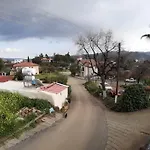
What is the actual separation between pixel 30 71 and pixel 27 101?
7725 millimetres

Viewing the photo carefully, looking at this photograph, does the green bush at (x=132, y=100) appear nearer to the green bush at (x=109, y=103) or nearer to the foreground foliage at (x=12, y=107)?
the green bush at (x=109, y=103)

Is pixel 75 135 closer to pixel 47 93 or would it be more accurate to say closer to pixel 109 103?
pixel 47 93

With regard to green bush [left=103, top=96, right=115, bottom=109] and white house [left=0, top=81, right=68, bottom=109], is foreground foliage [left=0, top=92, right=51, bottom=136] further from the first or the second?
green bush [left=103, top=96, right=115, bottom=109]

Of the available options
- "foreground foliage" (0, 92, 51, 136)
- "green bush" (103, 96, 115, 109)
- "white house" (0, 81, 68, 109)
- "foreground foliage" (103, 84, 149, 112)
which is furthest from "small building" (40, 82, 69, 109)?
"foreground foliage" (103, 84, 149, 112)

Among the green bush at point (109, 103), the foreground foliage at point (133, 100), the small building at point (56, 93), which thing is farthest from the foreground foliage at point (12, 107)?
the foreground foliage at point (133, 100)

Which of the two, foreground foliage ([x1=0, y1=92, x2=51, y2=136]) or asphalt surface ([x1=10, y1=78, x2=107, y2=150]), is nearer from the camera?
asphalt surface ([x1=10, y1=78, x2=107, y2=150])

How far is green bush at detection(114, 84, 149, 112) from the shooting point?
23.0m

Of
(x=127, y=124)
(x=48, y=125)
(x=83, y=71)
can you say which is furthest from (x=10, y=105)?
(x=83, y=71)

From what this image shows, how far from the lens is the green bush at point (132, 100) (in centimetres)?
2295

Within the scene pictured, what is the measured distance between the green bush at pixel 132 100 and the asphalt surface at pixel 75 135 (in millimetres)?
2166

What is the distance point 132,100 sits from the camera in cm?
2305

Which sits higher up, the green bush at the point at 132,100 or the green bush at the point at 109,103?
the green bush at the point at 132,100

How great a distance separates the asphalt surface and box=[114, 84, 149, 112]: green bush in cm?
217

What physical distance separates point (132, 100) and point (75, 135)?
867cm
